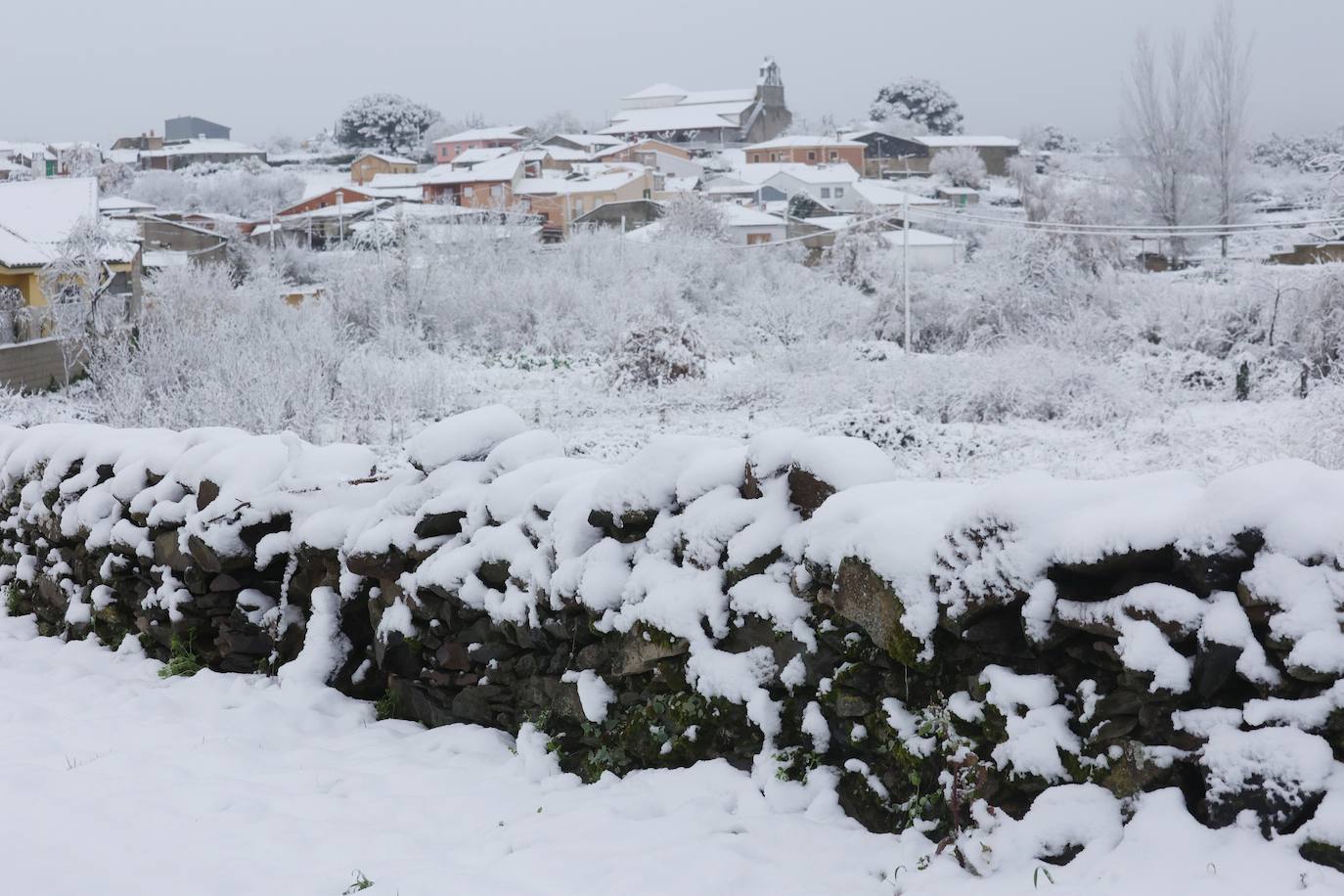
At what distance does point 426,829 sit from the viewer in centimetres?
379

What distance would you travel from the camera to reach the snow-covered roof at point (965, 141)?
76.5 m

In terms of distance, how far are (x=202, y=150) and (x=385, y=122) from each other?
14.3 metres

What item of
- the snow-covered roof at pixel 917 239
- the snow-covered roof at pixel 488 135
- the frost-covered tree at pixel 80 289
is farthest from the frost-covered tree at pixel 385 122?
the frost-covered tree at pixel 80 289

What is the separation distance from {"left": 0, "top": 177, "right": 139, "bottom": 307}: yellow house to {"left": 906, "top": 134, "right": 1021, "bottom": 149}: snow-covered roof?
5966cm

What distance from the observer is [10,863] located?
333 centimetres

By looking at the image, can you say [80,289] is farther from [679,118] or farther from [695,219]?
[679,118]

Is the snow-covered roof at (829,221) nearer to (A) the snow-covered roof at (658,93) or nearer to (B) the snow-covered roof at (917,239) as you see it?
(B) the snow-covered roof at (917,239)

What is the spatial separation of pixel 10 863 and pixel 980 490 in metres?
3.13

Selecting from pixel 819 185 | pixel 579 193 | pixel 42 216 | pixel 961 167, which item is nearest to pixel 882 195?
pixel 819 185

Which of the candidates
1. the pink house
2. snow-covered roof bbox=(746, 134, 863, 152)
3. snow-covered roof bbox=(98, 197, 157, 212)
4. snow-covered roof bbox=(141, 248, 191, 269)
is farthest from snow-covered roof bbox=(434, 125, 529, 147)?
snow-covered roof bbox=(141, 248, 191, 269)

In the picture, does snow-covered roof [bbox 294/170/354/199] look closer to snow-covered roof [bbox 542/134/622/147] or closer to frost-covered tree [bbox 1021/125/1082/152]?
snow-covered roof [bbox 542/134/622/147]

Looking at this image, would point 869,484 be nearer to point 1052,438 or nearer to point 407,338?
point 1052,438

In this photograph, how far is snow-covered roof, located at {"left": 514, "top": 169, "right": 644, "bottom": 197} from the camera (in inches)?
2013

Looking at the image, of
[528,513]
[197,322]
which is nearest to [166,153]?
[197,322]
